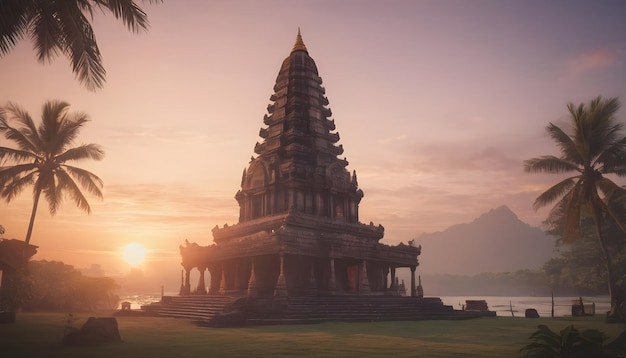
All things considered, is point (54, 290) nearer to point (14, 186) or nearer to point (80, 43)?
point (14, 186)

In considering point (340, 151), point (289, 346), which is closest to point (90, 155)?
point (340, 151)

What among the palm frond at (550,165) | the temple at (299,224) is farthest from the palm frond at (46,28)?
the palm frond at (550,165)

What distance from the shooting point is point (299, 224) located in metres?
33.5

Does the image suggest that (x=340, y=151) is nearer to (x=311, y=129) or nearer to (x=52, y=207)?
(x=311, y=129)

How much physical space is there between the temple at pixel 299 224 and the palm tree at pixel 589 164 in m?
12.0

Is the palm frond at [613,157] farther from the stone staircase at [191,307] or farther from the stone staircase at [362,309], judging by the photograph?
the stone staircase at [191,307]

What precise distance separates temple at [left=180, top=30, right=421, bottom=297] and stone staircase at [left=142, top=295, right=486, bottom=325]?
9.23ft

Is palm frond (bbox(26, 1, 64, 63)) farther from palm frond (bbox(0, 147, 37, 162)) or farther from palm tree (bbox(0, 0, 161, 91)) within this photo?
palm frond (bbox(0, 147, 37, 162))

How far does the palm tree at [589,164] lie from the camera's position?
2806cm

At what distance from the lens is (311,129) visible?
39.8 m

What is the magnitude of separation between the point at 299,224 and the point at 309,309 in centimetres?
952

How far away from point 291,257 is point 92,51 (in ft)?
65.1

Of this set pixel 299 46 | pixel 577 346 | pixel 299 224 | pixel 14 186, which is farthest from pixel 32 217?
pixel 577 346

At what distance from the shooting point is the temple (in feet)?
103
